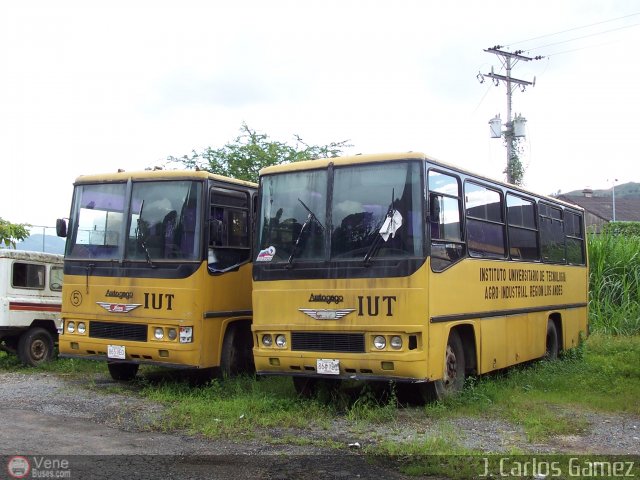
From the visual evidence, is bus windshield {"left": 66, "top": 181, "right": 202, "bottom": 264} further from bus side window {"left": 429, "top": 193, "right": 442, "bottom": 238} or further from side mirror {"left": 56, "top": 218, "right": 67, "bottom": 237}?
bus side window {"left": 429, "top": 193, "right": 442, "bottom": 238}

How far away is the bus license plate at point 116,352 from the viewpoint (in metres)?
9.54

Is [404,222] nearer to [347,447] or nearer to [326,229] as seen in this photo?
[326,229]

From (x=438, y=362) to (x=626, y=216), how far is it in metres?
56.6

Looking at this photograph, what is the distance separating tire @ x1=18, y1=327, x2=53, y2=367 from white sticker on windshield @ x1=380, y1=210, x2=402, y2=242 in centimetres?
760

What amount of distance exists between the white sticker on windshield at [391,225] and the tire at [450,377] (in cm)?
157

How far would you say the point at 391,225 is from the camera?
7980 mm

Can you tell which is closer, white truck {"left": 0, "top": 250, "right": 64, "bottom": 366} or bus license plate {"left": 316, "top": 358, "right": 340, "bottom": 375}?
bus license plate {"left": 316, "top": 358, "right": 340, "bottom": 375}

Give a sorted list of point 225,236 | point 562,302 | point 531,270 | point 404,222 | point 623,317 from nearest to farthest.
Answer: point 404,222
point 225,236
point 531,270
point 562,302
point 623,317

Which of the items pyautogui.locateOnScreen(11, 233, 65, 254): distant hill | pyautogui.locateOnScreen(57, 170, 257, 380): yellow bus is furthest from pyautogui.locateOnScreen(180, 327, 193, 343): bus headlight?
pyautogui.locateOnScreen(11, 233, 65, 254): distant hill

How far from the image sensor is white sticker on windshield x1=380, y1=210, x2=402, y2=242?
7961 mm

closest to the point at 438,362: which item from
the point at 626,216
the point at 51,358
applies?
the point at 51,358

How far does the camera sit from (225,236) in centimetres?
1005

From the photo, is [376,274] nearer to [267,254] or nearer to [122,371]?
[267,254]

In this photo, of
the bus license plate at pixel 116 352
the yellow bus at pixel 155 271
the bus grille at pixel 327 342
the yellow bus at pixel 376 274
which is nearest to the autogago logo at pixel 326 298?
the yellow bus at pixel 376 274
